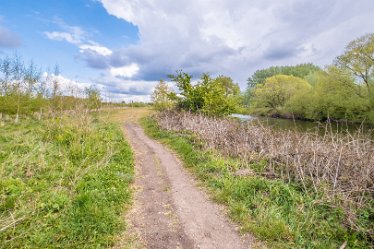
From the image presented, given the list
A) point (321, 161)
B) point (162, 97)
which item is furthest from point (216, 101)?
point (321, 161)

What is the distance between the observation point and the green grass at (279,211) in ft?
13.3

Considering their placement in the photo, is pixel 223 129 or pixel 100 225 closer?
pixel 100 225

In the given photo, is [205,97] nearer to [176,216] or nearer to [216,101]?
[216,101]

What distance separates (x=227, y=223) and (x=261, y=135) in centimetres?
471

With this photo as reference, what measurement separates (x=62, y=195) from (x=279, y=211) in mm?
4296

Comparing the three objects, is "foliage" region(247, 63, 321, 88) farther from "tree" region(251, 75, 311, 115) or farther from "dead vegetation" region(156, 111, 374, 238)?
"dead vegetation" region(156, 111, 374, 238)

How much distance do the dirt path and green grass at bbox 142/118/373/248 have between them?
1.10 feet

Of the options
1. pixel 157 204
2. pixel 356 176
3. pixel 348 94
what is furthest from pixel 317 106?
pixel 157 204

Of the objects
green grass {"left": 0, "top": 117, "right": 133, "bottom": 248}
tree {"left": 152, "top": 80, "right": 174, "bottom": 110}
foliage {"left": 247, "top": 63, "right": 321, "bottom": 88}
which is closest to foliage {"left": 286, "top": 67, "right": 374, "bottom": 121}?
tree {"left": 152, "top": 80, "right": 174, "bottom": 110}

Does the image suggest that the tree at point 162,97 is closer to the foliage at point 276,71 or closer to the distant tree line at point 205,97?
→ the distant tree line at point 205,97

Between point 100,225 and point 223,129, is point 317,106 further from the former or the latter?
point 100,225

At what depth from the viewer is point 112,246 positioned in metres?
3.86

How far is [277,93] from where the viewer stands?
151 feet

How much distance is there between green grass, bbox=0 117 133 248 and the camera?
3891 mm
